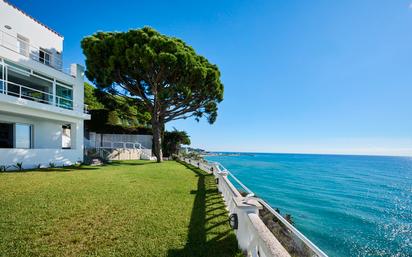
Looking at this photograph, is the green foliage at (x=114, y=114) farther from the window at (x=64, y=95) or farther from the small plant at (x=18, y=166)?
the small plant at (x=18, y=166)

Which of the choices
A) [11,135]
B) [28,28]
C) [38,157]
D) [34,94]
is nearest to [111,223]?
[38,157]

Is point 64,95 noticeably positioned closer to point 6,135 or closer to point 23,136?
point 23,136

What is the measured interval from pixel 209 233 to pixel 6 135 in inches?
602

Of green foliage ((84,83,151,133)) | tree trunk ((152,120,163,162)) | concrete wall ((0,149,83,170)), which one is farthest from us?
green foliage ((84,83,151,133))

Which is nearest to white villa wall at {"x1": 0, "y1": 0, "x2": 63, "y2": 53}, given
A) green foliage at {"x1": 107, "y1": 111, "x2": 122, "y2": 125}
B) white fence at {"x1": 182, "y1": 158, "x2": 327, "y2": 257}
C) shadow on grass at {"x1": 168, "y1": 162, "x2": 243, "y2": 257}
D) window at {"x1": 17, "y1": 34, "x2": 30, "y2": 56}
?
window at {"x1": 17, "y1": 34, "x2": 30, "y2": 56}

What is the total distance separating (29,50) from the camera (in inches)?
594

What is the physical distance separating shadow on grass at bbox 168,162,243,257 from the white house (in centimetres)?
1197

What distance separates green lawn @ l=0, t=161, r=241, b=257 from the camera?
3523 millimetres

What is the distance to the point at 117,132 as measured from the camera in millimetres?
25609

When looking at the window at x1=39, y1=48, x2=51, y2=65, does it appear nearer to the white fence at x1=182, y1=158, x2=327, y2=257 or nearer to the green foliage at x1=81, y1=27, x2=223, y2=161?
the green foliage at x1=81, y1=27, x2=223, y2=161

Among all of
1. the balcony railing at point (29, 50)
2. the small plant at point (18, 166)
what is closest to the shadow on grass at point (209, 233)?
the small plant at point (18, 166)

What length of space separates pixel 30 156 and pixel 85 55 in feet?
29.2

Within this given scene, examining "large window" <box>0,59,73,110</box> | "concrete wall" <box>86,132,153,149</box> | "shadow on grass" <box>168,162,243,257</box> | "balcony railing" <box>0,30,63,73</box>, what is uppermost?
"balcony railing" <box>0,30,63,73</box>

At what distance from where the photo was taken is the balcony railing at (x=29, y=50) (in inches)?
519
